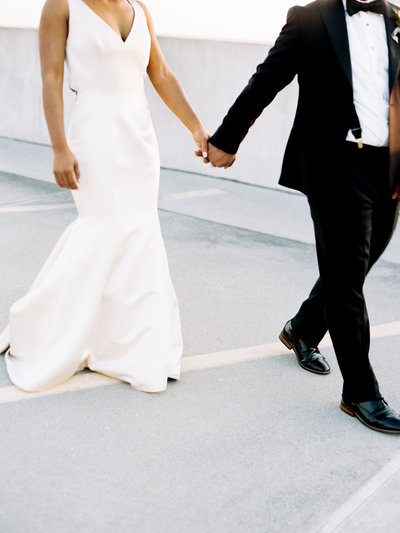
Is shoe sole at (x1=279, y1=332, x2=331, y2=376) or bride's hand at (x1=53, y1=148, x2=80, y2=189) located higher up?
bride's hand at (x1=53, y1=148, x2=80, y2=189)

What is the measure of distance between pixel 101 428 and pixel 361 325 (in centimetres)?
120

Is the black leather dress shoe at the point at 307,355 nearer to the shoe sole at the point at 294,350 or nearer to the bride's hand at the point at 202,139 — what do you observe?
the shoe sole at the point at 294,350

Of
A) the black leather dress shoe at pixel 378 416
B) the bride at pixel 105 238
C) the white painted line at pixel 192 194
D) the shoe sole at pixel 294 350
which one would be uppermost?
the bride at pixel 105 238

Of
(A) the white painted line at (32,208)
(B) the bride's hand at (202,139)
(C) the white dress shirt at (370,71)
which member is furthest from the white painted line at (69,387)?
(A) the white painted line at (32,208)

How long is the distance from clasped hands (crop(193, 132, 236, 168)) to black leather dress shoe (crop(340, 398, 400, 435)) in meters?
1.27

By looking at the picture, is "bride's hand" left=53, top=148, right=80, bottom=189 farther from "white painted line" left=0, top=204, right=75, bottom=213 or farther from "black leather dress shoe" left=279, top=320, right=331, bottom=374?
"white painted line" left=0, top=204, right=75, bottom=213

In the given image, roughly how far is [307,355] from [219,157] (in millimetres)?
1109

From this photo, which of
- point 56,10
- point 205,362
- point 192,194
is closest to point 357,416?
point 205,362

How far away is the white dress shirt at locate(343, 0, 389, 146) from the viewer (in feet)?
10.4

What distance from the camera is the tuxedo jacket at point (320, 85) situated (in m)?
3.15

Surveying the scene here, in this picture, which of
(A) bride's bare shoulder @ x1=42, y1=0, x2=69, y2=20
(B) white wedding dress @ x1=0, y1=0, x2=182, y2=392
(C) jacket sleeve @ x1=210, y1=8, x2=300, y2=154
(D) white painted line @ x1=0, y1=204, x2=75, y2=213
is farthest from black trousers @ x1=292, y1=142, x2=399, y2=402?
(D) white painted line @ x1=0, y1=204, x2=75, y2=213

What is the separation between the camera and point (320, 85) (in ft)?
10.6

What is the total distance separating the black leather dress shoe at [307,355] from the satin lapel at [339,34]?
4.67 feet

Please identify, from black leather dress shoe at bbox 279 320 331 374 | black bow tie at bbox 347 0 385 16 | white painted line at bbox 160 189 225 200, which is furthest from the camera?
white painted line at bbox 160 189 225 200
